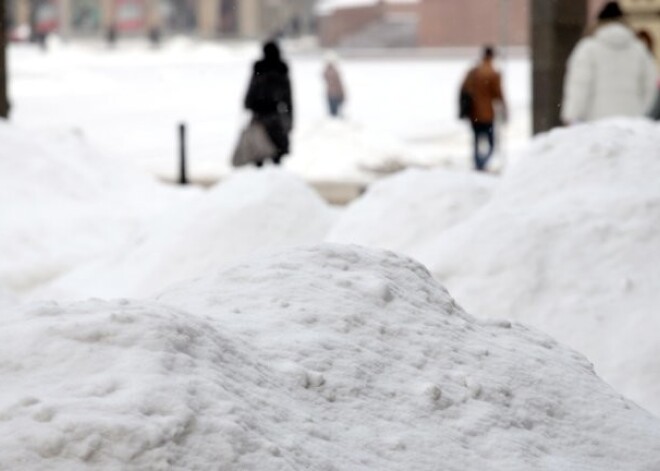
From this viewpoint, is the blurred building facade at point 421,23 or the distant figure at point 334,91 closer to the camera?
the distant figure at point 334,91

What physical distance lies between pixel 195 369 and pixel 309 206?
619 centimetres

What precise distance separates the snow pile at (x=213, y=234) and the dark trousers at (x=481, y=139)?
750 centimetres

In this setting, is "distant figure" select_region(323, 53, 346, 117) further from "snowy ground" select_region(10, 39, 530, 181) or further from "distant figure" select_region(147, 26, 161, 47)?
"distant figure" select_region(147, 26, 161, 47)

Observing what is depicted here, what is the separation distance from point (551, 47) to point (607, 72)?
128 inches

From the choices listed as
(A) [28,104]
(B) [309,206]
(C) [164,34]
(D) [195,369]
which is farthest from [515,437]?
(C) [164,34]

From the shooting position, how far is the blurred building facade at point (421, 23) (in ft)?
179

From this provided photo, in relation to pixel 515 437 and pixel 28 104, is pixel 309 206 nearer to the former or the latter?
pixel 515 437

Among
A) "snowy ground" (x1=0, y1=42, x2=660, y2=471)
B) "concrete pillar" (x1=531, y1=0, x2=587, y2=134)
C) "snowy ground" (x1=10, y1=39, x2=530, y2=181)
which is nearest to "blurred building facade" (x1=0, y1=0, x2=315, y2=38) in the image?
"snowy ground" (x1=10, y1=39, x2=530, y2=181)

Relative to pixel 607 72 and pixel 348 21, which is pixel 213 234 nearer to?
pixel 607 72

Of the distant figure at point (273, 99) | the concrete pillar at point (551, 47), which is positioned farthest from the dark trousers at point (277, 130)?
the concrete pillar at point (551, 47)

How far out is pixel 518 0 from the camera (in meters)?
52.2

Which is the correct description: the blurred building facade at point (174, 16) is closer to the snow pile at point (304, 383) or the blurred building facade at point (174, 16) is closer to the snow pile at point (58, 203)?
the snow pile at point (58, 203)

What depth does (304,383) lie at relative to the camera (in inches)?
113

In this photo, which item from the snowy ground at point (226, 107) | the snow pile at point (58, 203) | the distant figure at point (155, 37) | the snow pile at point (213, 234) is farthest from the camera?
the distant figure at point (155, 37)
